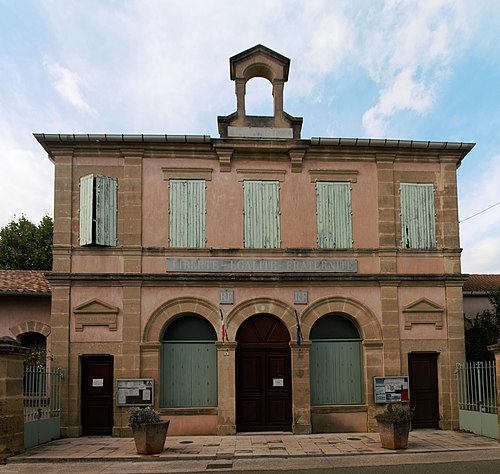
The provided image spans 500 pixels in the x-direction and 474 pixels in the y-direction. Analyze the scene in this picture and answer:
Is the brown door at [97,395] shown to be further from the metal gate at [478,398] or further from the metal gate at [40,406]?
the metal gate at [478,398]

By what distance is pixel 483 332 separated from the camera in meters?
18.6

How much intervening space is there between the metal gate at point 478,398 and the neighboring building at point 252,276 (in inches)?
10.7

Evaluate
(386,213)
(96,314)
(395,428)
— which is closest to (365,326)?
(386,213)

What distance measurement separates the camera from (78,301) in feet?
52.5

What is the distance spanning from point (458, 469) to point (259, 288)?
21.8ft

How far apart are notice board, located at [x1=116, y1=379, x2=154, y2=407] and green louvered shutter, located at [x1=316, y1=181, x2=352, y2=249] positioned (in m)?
5.70

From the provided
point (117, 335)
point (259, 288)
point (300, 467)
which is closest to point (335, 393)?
point (259, 288)

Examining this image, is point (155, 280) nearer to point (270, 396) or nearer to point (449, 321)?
point (270, 396)

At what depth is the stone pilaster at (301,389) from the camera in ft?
51.6

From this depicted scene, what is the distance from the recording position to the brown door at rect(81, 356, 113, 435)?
15.8m

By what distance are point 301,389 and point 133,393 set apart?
4.15 metres

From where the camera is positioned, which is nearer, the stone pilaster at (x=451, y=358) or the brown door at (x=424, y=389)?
the stone pilaster at (x=451, y=358)

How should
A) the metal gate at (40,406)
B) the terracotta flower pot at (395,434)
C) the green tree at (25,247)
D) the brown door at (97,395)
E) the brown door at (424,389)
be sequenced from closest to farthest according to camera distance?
the terracotta flower pot at (395,434) → the metal gate at (40,406) → the brown door at (97,395) → the brown door at (424,389) → the green tree at (25,247)

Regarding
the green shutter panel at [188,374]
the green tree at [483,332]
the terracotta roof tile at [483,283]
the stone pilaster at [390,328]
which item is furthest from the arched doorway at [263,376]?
the terracotta roof tile at [483,283]
